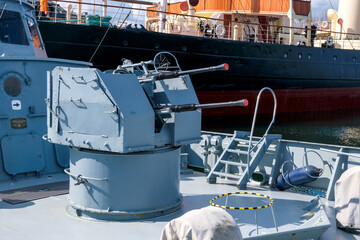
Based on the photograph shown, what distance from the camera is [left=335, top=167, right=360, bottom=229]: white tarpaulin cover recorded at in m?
5.48

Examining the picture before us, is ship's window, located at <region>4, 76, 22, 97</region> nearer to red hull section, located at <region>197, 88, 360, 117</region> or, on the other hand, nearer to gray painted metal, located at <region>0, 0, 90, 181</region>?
gray painted metal, located at <region>0, 0, 90, 181</region>

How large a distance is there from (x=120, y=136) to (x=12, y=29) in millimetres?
4486

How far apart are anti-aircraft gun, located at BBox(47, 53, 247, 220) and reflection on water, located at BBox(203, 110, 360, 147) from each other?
572 inches

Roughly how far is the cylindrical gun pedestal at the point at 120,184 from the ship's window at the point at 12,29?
12.1 feet

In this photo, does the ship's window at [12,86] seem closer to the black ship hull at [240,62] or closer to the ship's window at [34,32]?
the ship's window at [34,32]

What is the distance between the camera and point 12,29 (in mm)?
8703

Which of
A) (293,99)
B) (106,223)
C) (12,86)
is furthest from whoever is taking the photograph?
(293,99)

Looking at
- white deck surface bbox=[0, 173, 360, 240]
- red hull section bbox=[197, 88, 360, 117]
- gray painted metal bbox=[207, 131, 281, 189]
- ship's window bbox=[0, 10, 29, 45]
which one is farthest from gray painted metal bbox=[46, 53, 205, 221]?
red hull section bbox=[197, 88, 360, 117]

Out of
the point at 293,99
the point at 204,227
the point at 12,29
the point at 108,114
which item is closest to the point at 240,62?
the point at 293,99

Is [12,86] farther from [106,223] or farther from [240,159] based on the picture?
[240,159]

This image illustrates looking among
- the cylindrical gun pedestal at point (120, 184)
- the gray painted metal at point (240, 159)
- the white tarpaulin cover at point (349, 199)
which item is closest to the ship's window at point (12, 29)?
the cylindrical gun pedestal at point (120, 184)

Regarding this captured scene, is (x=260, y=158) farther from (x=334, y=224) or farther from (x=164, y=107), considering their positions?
(x=164, y=107)

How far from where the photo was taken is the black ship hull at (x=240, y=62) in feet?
63.0

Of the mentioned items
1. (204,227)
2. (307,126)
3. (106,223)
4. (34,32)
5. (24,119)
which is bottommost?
(307,126)
